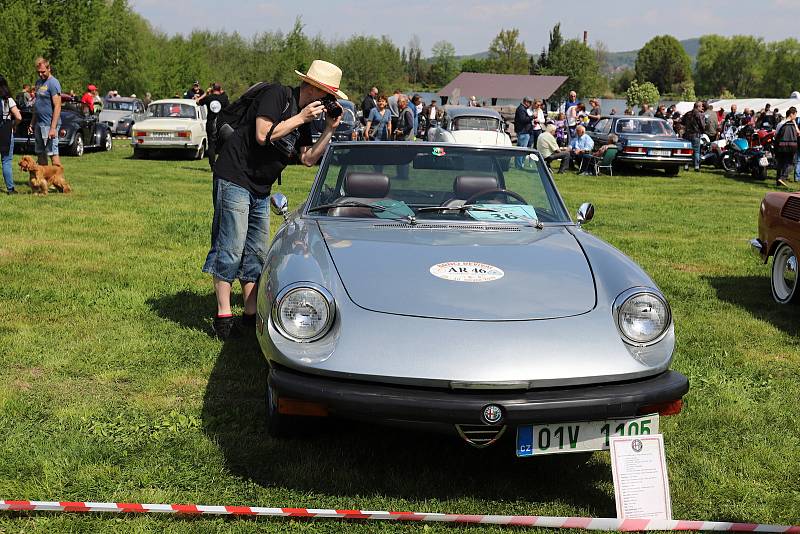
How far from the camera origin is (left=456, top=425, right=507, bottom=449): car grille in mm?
3228

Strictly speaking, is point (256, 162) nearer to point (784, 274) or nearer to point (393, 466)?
point (393, 466)

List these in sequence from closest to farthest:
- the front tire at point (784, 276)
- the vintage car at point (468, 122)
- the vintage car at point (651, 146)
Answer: the front tire at point (784, 276), the vintage car at point (468, 122), the vintage car at point (651, 146)

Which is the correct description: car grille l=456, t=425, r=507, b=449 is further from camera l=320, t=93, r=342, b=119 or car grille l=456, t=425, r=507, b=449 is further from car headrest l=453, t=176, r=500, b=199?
camera l=320, t=93, r=342, b=119

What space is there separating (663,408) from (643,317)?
38 centimetres

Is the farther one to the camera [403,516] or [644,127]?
[644,127]

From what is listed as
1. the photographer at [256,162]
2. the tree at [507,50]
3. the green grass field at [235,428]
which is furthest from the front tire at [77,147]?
the tree at [507,50]

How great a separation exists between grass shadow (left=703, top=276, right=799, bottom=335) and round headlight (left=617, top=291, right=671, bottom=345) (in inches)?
133

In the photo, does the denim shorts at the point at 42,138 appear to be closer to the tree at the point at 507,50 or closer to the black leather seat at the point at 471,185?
the black leather seat at the point at 471,185

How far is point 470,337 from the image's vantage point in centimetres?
334

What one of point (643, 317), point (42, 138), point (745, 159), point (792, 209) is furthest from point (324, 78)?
point (745, 159)

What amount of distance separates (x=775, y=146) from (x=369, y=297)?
59.4ft

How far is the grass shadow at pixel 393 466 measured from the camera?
3.57m

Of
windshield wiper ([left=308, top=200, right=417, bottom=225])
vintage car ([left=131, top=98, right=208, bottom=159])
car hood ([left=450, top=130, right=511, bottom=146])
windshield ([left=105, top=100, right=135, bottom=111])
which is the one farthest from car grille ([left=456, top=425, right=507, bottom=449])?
windshield ([left=105, top=100, right=135, bottom=111])

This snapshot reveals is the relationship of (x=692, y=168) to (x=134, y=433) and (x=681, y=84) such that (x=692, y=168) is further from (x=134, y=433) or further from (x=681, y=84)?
(x=681, y=84)
